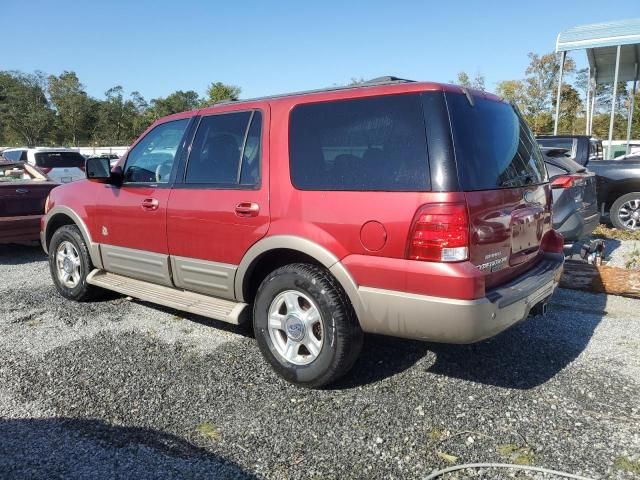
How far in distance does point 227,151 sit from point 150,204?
895mm

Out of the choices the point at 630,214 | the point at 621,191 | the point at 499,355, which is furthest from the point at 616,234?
the point at 499,355

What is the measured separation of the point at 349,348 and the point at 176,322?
7.19 ft

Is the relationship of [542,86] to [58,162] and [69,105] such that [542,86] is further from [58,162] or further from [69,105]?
[69,105]

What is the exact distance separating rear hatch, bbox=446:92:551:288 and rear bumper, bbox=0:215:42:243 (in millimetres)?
A: 6736

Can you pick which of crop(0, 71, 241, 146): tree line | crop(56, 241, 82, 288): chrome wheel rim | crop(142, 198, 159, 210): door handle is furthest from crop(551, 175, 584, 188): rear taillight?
crop(0, 71, 241, 146): tree line

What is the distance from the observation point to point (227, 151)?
3879 millimetres

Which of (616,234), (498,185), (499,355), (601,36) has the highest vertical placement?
(601,36)

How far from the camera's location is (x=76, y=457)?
8.68 feet

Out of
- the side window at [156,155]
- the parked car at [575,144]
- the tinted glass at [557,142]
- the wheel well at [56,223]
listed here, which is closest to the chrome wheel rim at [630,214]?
the parked car at [575,144]

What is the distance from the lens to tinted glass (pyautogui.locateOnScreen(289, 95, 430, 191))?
2.92 meters

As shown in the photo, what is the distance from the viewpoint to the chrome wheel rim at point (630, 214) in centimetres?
913

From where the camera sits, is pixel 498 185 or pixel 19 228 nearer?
pixel 498 185

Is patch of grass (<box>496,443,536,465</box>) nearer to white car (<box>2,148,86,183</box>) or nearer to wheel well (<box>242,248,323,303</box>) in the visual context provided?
wheel well (<box>242,248,323,303</box>)

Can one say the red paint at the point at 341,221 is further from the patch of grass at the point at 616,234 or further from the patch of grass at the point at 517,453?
the patch of grass at the point at 616,234
